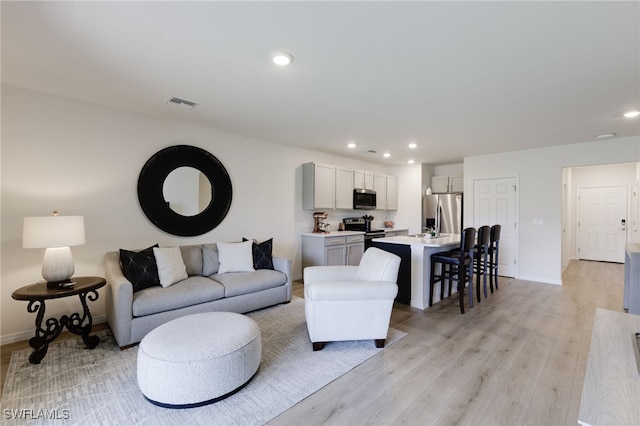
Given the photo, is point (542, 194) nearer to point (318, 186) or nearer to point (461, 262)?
point (461, 262)

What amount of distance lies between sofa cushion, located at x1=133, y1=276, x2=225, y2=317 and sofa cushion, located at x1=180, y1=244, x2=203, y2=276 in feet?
0.95

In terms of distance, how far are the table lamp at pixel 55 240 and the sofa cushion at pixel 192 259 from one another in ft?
3.75

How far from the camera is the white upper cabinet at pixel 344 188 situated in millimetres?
5781

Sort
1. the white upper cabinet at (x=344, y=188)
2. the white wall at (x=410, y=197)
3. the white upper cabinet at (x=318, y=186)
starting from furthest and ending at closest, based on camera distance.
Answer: the white wall at (x=410, y=197), the white upper cabinet at (x=344, y=188), the white upper cabinet at (x=318, y=186)

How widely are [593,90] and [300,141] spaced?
3.65 m

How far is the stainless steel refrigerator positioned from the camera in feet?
21.4

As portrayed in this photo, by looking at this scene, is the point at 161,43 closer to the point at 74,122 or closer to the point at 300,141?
the point at 74,122

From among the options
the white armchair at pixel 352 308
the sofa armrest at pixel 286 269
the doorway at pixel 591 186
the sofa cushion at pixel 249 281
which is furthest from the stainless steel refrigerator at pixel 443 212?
the white armchair at pixel 352 308

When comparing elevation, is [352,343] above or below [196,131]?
below

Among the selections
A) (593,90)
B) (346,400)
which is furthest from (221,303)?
(593,90)

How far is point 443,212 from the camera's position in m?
6.66

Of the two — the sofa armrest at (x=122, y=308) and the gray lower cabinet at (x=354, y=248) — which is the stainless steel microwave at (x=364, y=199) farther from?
the sofa armrest at (x=122, y=308)

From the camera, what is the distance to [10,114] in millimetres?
2838

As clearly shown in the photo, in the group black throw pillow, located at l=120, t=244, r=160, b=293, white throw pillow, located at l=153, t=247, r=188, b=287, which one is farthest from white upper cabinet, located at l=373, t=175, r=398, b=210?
black throw pillow, located at l=120, t=244, r=160, b=293
